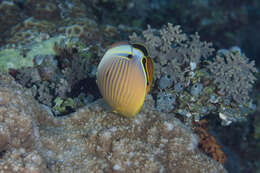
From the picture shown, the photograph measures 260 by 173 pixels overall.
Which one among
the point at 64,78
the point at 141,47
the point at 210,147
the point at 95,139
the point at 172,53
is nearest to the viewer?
the point at 141,47

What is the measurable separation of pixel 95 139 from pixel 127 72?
963mm

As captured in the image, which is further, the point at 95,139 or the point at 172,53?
the point at 172,53

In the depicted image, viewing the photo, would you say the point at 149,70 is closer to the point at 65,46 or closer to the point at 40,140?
the point at 40,140

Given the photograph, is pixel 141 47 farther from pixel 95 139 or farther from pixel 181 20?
pixel 181 20

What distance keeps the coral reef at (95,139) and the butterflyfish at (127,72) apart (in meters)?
0.57

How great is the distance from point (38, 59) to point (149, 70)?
112 inches

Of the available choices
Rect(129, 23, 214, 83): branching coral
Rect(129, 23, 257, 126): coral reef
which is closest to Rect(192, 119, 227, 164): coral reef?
Rect(129, 23, 257, 126): coral reef

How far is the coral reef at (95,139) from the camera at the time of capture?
2168 millimetres

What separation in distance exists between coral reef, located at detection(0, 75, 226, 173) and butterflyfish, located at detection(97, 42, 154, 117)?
57 cm

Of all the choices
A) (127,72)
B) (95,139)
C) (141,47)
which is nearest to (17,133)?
(95,139)

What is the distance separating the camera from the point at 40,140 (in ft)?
7.75

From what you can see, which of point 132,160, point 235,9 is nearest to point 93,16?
point 132,160

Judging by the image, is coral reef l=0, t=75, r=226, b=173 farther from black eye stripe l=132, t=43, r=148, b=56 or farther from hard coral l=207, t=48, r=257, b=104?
hard coral l=207, t=48, r=257, b=104

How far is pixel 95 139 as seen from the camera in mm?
2520
